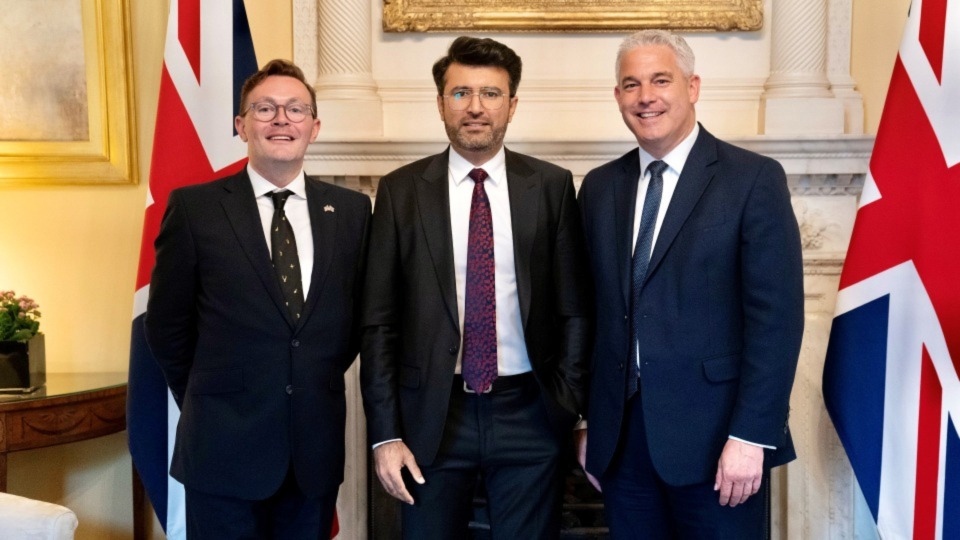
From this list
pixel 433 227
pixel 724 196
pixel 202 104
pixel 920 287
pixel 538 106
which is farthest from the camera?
pixel 538 106

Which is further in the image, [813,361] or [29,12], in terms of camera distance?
[29,12]

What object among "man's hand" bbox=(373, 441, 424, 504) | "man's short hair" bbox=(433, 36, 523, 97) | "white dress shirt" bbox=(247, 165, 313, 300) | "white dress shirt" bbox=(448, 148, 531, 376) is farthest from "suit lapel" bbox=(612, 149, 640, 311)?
"white dress shirt" bbox=(247, 165, 313, 300)

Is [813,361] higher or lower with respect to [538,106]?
lower

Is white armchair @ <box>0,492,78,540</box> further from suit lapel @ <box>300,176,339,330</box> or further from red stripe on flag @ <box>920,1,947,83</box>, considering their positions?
red stripe on flag @ <box>920,1,947,83</box>

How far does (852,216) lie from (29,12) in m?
2.94

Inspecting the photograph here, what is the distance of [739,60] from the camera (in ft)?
10.3

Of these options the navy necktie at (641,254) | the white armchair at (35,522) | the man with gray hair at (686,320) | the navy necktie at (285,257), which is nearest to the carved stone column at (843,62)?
the man with gray hair at (686,320)

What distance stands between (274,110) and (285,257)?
33 cm

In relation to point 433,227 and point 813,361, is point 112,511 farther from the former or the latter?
point 813,361

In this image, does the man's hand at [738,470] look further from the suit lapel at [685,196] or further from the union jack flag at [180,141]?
the union jack flag at [180,141]

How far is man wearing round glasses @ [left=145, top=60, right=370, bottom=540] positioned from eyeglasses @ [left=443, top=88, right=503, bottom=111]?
0.33 m

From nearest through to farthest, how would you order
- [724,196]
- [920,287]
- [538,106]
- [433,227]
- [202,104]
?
[724,196] → [433,227] → [920,287] → [202,104] → [538,106]

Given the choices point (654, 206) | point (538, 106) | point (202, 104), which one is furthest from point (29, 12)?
point (654, 206)

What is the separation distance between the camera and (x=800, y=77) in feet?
9.87
